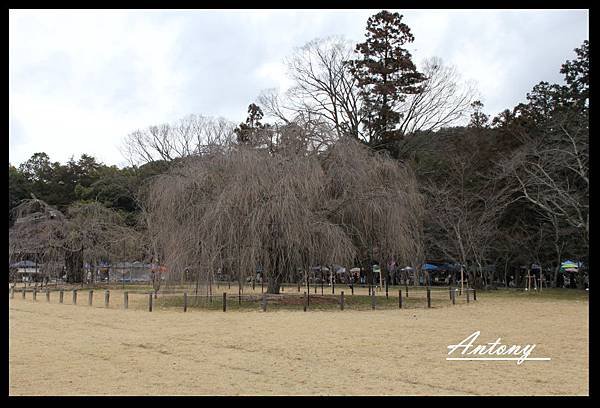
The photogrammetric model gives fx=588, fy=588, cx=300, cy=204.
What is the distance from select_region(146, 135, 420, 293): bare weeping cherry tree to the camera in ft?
62.5

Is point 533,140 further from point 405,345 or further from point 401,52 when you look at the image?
point 405,345

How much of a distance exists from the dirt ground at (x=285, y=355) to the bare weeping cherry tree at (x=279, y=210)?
2448mm

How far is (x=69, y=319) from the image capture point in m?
16.4

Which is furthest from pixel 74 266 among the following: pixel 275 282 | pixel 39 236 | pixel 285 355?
pixel 285 355

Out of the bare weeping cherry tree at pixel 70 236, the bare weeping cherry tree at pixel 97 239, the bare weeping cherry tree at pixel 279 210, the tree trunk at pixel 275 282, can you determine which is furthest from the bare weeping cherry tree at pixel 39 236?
the tree trunk at pixel 275 282

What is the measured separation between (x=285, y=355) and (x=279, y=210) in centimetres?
936

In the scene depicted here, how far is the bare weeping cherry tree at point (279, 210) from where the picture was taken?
19047mm

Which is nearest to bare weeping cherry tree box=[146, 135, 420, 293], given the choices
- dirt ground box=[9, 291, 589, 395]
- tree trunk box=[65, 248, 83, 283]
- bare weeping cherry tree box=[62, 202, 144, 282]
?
dirt ground box=[9, 291, 589, 395]

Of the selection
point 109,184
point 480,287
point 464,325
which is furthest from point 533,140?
point 109,184

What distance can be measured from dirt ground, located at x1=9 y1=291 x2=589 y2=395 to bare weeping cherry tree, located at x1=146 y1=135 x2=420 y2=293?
2.45m

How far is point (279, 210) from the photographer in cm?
1898
